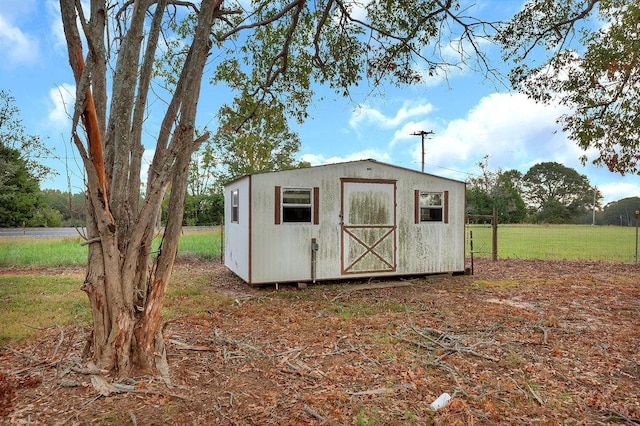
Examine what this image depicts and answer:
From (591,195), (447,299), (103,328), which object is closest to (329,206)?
(447,299)

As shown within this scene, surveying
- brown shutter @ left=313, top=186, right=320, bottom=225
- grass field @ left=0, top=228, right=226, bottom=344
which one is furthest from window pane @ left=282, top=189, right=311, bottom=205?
grass field @ left=0, top=228, right=226, bottom=344

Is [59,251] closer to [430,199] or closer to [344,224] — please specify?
[344,224]

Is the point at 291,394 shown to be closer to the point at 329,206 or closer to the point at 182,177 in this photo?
the point at 182,177

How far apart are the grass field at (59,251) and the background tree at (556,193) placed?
44.5 m

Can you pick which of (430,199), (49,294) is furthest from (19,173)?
(430,199)

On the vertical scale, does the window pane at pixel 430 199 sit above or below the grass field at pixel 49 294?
above

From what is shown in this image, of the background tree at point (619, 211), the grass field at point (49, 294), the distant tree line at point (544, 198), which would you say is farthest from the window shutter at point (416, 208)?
the background tree at point (619, 211)

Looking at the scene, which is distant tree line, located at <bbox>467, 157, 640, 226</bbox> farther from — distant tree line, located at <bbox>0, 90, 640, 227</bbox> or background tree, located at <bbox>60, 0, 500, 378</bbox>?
background tree, located at <bbox>60, 0, 500, 378</bbox>

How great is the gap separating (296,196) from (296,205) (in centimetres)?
21

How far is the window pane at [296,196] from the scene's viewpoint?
8844mm

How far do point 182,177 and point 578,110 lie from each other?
8.00 m

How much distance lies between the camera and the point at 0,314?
6113mm

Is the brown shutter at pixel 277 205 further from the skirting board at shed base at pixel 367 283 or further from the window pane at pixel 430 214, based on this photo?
the window pane at pixel 430 214

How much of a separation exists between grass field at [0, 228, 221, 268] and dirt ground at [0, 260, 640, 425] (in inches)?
293
